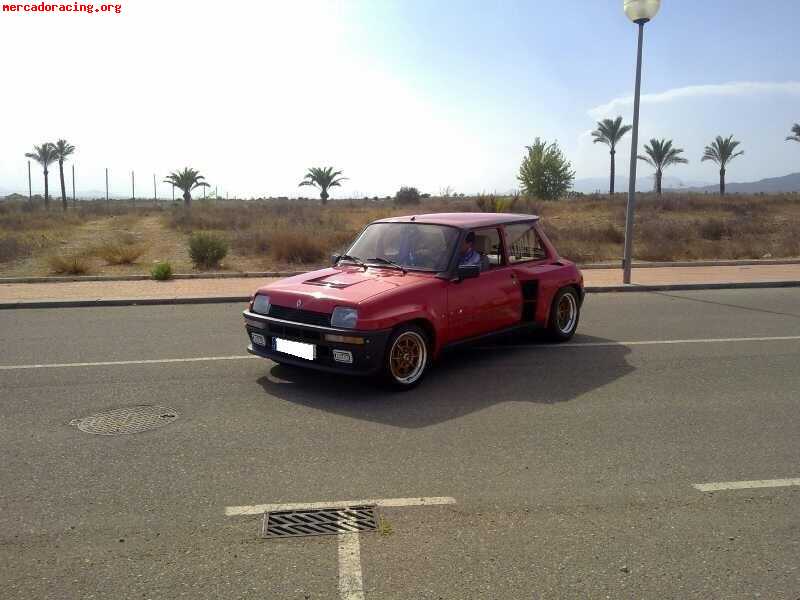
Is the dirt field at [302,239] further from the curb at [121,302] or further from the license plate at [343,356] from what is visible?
the license plate at [343,356]

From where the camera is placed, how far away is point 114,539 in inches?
145

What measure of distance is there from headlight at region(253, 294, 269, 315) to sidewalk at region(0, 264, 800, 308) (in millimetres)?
5715

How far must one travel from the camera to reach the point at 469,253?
7.31m

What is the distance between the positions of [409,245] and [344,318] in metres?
1.53

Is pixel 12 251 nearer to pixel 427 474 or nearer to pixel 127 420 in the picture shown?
pixel 127 420

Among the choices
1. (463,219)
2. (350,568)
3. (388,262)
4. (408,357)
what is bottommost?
(350,568)

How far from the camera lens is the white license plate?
6340 mm

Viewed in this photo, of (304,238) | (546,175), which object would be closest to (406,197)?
(546,175)

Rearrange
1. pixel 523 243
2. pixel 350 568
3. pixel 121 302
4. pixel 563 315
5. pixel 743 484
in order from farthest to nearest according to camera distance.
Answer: pixel 121 302 → pixel 563 315 → pixel 523 243 → pixel 743 484 → pixel 350 568

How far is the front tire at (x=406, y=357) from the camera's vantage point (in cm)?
633

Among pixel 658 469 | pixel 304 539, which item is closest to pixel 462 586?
pixel 304 539

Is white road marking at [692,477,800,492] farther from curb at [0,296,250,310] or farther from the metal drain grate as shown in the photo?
curb at [0,296,250,310]

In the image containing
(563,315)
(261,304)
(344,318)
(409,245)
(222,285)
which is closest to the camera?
(344,318)

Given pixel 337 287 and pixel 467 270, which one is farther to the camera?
pixel 467 270
